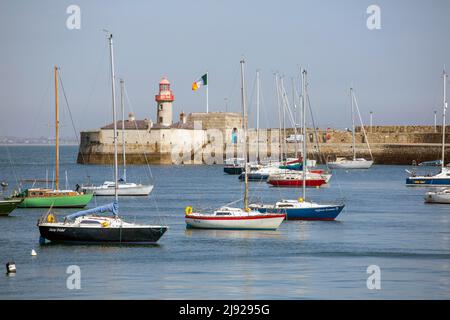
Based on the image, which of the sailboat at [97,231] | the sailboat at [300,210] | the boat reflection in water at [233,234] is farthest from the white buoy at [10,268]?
the sailboat at [300,210]

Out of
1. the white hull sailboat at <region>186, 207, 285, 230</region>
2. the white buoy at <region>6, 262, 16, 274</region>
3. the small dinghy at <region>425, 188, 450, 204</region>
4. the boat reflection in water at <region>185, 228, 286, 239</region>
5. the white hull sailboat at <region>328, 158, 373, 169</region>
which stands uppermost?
the white hull sailboat at <region>186, 207, 285, 230</region>

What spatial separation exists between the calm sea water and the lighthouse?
52.6 meters

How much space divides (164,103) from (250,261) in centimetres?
6919

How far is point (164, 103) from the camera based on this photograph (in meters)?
→ 95.9

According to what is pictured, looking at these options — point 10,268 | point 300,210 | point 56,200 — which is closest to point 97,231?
point 10,268

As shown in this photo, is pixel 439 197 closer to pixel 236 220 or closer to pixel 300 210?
pixel 300 210

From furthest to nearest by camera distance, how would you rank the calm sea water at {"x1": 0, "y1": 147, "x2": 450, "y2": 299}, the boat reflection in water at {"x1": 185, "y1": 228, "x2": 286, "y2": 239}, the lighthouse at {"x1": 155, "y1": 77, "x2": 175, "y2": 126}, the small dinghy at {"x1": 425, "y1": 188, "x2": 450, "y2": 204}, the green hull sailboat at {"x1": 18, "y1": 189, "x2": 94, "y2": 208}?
1. the lighthouse at {"x1": 155, "y1": 77, "x2": 175, "y2": 126}
2. the small dinghy at {"x1": 425, "y1": 188, "x2": 450, "y2": 204}
3. the green hull sailboat at {"x1": 18, "y1": 189, "x2": 94, "y2": 208}
4. the boat reflection in water at {"x1": 185, "y1": 228, "x2": 286, "y2": 239}
5. the calm sea water at {"x1": 0, "y1": 147, "x2": 450, "y2": 299}

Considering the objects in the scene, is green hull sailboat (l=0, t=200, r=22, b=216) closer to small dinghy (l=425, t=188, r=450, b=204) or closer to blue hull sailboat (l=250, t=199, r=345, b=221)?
blue hull sailboat (l=250, t=199, r=345, b=221)

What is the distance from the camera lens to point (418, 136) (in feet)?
358

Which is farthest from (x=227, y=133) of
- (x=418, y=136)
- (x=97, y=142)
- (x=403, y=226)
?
(x=403, y=226)

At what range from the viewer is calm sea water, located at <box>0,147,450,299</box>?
74.8 ft

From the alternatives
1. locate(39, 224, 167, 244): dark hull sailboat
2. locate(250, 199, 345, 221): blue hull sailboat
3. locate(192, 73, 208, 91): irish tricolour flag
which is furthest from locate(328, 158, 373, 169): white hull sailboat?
locate(39, 224, 167, 244): dark hull sailboat
